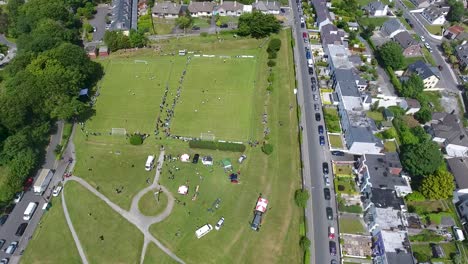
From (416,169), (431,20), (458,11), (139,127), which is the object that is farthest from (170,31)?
(458,11)

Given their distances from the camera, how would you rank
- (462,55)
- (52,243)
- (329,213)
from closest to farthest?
(52,243)
(329,213)
(462,55)

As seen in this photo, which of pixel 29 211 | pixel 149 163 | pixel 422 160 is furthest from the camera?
pixel 149 163

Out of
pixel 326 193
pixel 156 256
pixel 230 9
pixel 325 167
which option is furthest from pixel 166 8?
pixel 156 256

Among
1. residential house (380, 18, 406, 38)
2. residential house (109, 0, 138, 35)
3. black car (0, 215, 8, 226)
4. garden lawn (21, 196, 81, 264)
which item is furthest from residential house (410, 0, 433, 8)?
black car (0, 215, 8, 226)

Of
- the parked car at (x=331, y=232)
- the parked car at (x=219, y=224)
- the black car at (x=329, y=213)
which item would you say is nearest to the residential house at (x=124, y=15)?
the parked car at (x=219, y=224)

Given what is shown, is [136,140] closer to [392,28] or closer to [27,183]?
[27,183]

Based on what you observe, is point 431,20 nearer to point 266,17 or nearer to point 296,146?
point 266,17
